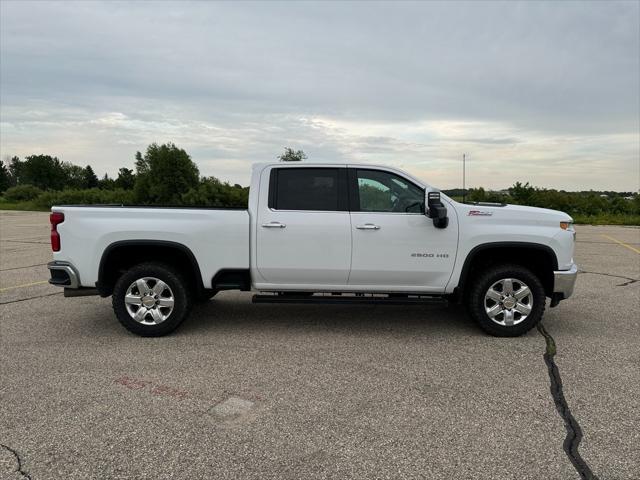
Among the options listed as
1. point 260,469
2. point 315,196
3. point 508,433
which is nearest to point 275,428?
point 260,469

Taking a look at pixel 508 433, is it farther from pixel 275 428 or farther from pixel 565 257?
pixel 565 257

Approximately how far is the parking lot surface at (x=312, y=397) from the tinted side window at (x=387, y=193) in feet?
4.69

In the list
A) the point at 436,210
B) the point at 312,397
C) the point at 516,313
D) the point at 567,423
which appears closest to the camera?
the point at 567,423

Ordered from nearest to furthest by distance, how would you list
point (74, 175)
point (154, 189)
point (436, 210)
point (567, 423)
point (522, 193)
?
point (567, 423) → point (436, 210) → point (522, 193) → point (154, 189) → point (74, 175)

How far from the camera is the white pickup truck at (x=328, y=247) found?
529 cm

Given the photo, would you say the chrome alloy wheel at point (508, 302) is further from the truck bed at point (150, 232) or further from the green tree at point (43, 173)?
the green tree at point (43, 173)

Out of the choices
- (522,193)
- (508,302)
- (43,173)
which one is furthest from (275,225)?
(43,173)

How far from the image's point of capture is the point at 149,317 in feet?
17.6

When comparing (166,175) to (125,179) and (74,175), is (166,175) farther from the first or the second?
(74,175)

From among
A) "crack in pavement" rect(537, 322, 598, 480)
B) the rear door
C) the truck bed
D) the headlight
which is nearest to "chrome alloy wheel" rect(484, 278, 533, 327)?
"crack in pavement" rect(537, 322, 598, 480)

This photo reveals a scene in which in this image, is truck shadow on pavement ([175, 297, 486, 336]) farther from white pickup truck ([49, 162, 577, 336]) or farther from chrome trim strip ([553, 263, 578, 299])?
chrome trim strip ([553, 263, 578, 299])

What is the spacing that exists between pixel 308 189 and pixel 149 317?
223 centimetres

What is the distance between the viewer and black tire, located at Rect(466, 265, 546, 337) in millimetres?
5297

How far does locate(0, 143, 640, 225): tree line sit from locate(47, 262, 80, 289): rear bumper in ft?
5.91
